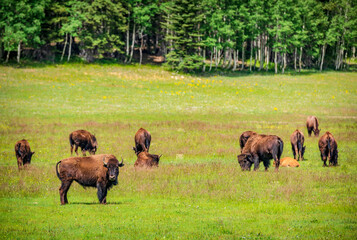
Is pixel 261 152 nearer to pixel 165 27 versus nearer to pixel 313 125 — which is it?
pixel 313 125

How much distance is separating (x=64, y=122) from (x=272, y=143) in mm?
25433

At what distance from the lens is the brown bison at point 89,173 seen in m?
14.7

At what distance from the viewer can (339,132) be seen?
119 ft

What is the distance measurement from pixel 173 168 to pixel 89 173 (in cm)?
732

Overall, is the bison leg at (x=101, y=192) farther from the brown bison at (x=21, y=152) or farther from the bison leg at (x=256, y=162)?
the bison leg at (x=256, y=162)

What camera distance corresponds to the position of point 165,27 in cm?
8569

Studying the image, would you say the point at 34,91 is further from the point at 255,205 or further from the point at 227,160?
the point at 255,205

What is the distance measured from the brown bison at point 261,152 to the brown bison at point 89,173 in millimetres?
8470

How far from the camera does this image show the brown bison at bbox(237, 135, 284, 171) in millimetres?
20469

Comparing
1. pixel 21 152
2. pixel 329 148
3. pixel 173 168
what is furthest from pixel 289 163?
pixel 21 152

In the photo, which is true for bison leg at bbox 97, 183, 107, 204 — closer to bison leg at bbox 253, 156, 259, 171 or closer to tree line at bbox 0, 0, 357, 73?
bison leg at bbox 253, 156, 259, 171

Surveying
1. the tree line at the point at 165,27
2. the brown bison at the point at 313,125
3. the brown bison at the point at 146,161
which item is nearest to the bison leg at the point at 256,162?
the brown bison at the point at 146,161

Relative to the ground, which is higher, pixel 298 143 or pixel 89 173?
pixel 89 173

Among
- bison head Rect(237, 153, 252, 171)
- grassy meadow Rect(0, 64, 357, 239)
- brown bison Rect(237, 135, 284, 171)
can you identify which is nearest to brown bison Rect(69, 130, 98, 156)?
grassy meadow Rect(0, 64, 357, 239)
